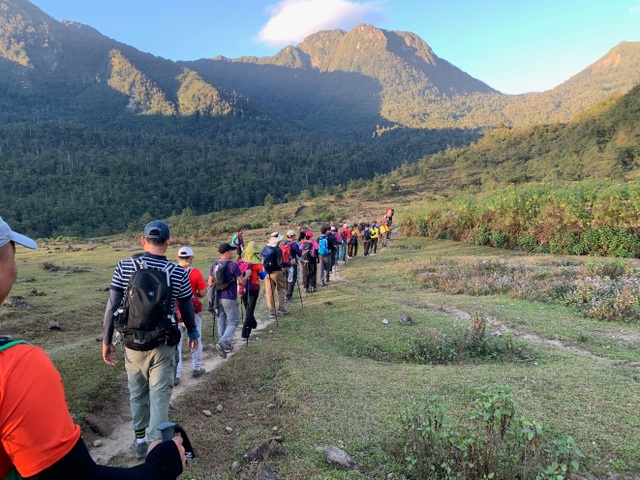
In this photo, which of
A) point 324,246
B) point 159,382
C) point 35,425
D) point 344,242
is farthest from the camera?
point 344,242

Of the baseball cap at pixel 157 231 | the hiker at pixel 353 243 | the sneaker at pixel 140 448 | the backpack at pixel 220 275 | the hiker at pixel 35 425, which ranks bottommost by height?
the hiker at pixel 353 243

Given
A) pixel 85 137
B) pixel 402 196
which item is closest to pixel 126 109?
pixel 85 137

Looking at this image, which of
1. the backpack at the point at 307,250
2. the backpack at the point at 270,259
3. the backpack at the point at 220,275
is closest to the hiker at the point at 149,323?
the backpack at the point at 220,275

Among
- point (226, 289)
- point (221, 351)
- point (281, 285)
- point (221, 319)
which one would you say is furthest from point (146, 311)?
point (281, 285)

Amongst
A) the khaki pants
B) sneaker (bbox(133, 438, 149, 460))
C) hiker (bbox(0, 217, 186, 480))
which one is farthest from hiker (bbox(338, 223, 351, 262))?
hiker (bbox(0, 217, 186, 480))

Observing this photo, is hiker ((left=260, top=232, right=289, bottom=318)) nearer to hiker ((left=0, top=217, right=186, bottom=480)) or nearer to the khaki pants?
the khaki pants

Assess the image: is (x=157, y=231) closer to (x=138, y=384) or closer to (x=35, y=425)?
(x=138, y=384)

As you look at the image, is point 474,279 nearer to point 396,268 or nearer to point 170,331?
point 396,268

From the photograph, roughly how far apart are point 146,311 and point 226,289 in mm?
3584

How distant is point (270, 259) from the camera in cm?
939

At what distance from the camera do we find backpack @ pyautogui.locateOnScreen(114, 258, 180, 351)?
3.51 m

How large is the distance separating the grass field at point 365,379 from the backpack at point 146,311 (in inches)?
53.9

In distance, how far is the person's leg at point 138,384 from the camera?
12.6ft

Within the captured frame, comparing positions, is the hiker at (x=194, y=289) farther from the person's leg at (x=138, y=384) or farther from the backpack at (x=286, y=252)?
the backpack at (x=286, y=252)
